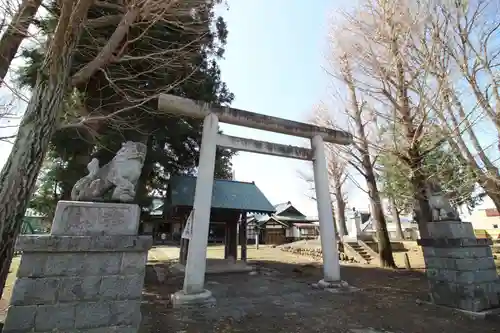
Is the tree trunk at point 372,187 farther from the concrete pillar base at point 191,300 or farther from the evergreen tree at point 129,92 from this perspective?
the concrete pillar base at point 191,300

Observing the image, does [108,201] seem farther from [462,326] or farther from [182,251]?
[182,251]

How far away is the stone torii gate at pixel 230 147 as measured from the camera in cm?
612

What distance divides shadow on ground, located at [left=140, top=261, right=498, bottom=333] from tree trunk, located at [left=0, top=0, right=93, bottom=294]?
2587 millimetres

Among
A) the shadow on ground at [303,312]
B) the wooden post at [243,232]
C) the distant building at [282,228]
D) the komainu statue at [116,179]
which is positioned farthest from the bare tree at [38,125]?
the distant building at [282,228]

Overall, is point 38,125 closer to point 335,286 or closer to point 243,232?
point 335,286

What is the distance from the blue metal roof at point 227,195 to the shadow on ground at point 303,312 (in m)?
3.68

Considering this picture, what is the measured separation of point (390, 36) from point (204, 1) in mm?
5716

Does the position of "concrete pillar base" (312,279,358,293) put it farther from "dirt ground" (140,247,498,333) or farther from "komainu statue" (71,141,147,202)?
"komainu statue" (71,141,147,202)

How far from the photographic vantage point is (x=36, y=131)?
413 cm

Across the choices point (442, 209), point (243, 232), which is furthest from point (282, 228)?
point (442, 209)

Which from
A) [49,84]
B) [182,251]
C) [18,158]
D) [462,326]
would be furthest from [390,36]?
[182,251]

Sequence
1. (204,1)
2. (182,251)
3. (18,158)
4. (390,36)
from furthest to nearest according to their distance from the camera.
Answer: (182,251), (390,36), (204,1), (18,158)

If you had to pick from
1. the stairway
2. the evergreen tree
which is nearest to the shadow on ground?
the evergreen tree

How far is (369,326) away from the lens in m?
4.77
